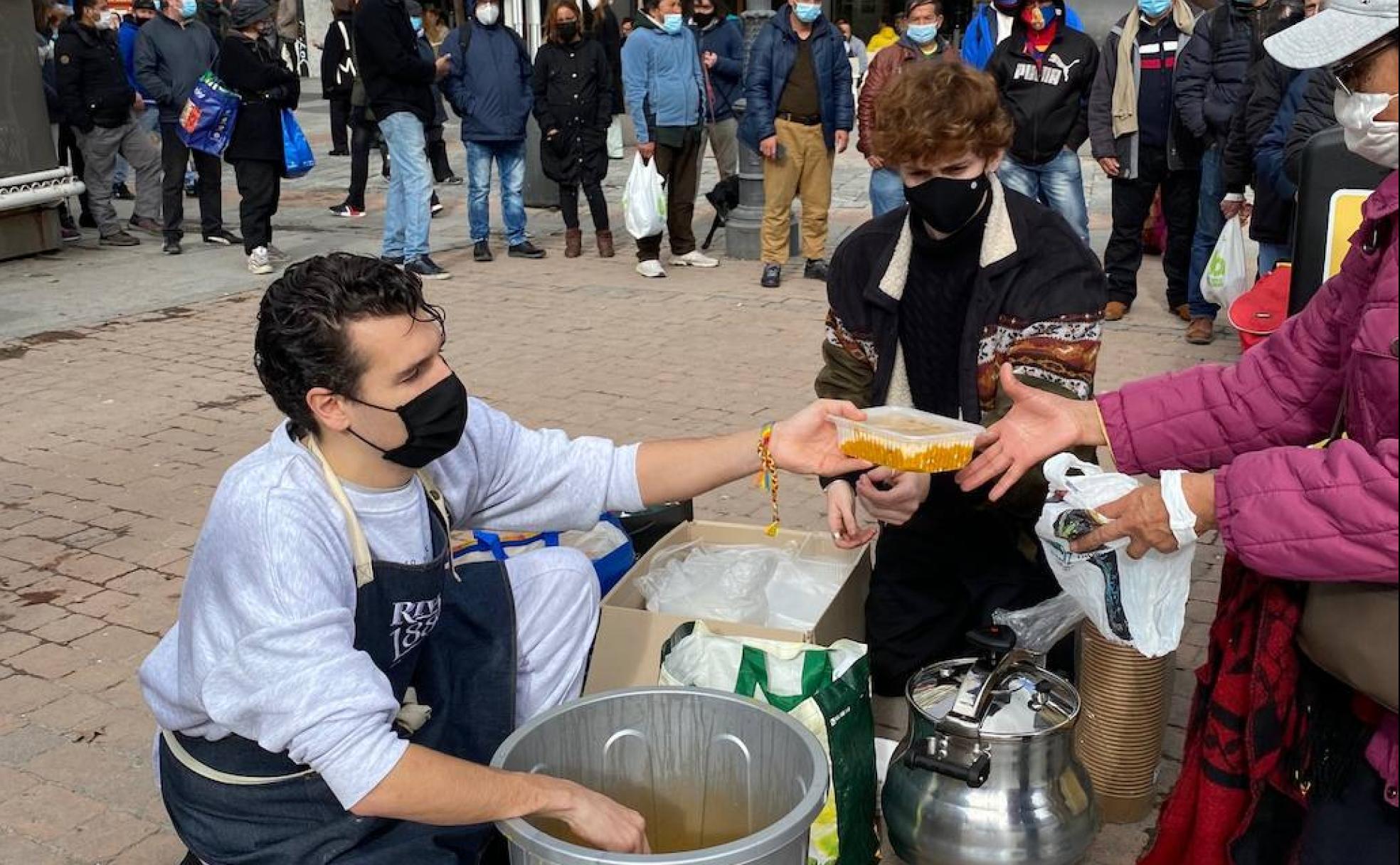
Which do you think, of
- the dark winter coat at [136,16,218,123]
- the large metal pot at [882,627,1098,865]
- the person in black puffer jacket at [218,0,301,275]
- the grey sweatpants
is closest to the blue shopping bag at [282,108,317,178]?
the person in black puffer jacket at [218,0,301,275]

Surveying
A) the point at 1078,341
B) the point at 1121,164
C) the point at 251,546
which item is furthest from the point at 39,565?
the point at 1121,164

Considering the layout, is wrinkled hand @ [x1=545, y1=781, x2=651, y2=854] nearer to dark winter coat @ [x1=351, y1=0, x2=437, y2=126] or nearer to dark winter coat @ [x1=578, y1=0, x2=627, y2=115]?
dark winter coat @ [x1=351, y1=0, x2=437, y2=126]

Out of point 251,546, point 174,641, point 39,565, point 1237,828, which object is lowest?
point 39,565

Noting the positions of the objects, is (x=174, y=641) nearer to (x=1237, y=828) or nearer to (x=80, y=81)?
(x=1237, y=828)

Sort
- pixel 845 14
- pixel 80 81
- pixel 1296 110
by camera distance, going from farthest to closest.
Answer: pixel 845 14 → pixel 80 81 → pixel 1296 110

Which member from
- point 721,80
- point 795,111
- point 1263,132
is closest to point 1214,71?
point 1263,132

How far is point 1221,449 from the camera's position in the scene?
8.50 feet

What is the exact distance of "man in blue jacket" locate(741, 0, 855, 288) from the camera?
347 inches

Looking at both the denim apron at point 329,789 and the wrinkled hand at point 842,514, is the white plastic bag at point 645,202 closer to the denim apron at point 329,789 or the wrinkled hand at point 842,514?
the wrinkled hand at point 842,514

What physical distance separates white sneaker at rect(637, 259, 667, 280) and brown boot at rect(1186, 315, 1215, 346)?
364 cm

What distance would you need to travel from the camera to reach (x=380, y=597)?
8.29 ft

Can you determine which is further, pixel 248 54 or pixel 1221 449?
pixel 248 54

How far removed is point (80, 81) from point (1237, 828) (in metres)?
10.0

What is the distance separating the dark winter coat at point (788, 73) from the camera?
8.81 meters
